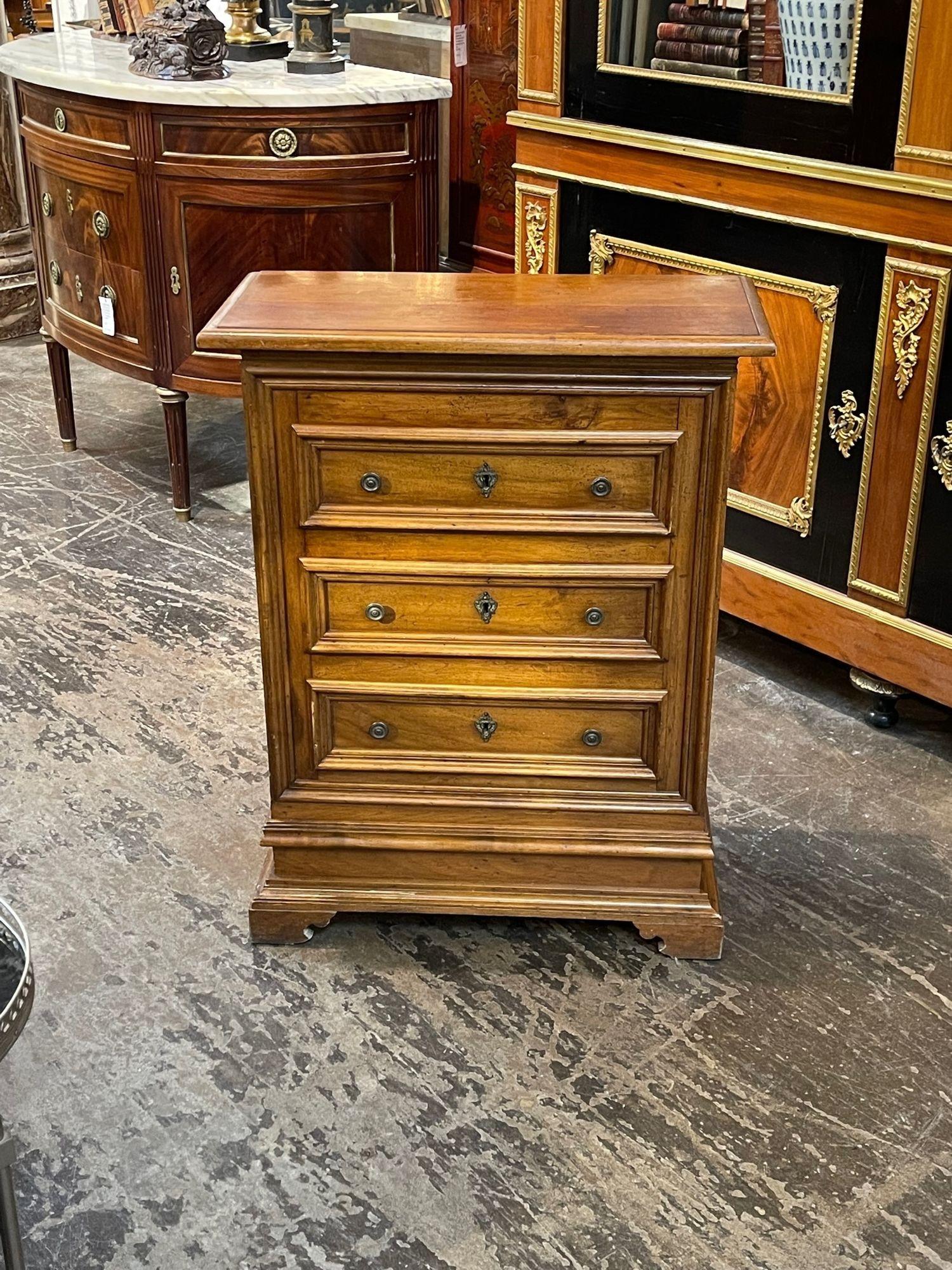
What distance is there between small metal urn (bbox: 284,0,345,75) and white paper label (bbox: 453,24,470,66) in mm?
1383

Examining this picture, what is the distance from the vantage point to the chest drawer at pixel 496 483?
190cm

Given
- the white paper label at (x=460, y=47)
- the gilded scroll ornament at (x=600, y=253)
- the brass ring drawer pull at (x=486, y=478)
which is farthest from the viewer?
the white paper label at (x=460, y=47)

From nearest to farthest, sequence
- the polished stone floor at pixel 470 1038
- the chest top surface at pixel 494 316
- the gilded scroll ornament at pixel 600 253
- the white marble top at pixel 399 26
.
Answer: the polished stone floor at pixel 470 1038, the chest top surface at pixel 494 316, the gilded scroll ornament at pixel 600 253, the white marble top at pixel 399 26

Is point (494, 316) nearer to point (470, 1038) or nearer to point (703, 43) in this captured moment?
point (470, 1038)

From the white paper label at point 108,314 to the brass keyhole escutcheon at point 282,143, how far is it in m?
0.64

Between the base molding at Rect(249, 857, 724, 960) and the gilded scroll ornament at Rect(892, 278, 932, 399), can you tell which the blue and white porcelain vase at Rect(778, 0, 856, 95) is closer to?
the gilded scroll ornament at Rect(892, 278, 932, 399)

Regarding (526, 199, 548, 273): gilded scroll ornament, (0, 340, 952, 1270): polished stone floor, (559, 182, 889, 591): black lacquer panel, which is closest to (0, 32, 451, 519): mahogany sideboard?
(526, 199, 548, 273): gilded scroll ornament

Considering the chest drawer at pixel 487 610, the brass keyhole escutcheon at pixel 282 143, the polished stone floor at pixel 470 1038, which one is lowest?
the polished stone floor at pixel 470 1038

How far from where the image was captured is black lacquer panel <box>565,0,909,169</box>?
237 cm

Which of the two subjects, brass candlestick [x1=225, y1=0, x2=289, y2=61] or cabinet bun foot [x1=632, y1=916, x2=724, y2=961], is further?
brass candlestick [x1=225, y1=0, x2=289, y2=61]

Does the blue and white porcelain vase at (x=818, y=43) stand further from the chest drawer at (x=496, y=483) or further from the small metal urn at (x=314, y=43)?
the small metal urn at (x=314, y=43)

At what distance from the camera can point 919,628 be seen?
2596 millimetres

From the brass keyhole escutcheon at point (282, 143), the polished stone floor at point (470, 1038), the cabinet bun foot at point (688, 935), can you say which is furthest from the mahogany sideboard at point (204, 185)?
the cabinet bun foot at point (688, 935)

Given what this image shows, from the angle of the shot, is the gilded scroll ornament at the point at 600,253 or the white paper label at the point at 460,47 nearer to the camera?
the gilded scroll ornament at the point at 600,253
